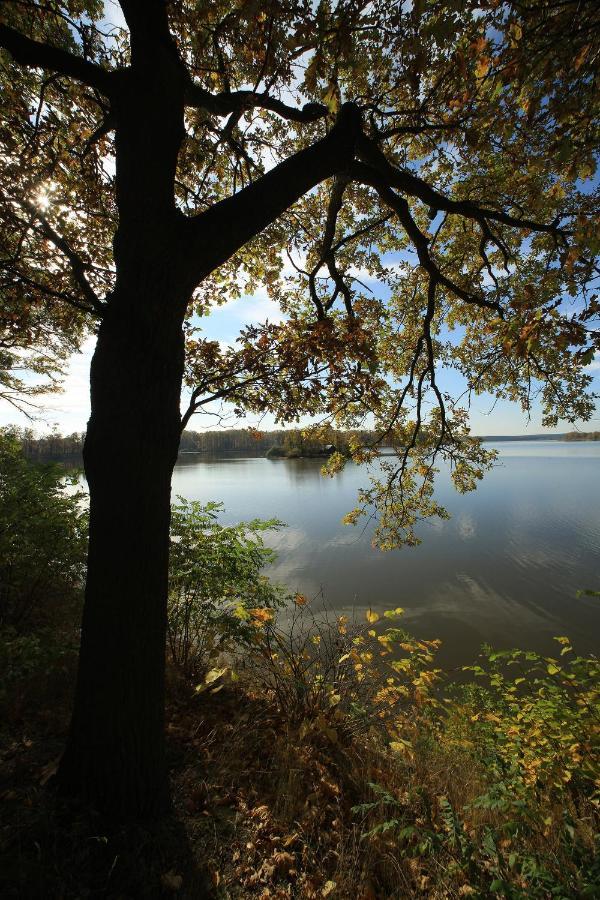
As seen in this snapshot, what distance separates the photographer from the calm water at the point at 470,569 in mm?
8000

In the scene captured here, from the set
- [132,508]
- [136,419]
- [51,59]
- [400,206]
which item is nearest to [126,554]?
[132,508]

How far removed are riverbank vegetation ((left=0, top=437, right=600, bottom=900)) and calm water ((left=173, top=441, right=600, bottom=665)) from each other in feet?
7.21

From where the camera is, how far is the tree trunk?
191cm

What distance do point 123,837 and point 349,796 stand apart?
147cm

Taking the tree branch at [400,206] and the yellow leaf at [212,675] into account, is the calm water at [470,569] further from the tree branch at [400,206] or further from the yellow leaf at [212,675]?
the yellow leaf at [212,675]

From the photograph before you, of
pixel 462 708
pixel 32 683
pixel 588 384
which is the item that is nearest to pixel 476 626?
pixel 462 708

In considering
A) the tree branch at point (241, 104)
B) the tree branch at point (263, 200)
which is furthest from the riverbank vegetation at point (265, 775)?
the tree branch at point (241, 104)

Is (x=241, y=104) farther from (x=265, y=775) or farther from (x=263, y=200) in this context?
(x=265, y=775)

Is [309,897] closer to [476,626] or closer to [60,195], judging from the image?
[60,195]

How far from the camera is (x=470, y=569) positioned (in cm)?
1123

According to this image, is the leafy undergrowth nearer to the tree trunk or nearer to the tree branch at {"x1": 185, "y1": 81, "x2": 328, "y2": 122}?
the tree trunk

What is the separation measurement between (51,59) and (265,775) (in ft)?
15.5

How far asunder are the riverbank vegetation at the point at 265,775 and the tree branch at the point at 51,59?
3.71 metres

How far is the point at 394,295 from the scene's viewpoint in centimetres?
589
